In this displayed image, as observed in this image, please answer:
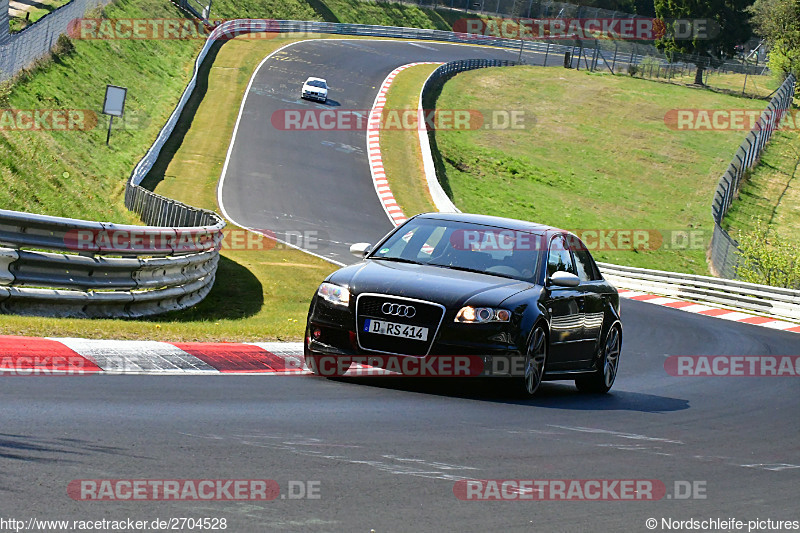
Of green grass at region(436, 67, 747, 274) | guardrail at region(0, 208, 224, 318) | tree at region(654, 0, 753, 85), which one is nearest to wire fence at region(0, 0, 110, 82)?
green grass at region(436, 67, 747, 274)

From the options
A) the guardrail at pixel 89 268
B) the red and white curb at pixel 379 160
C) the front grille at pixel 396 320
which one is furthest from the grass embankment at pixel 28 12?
the front grille at pixel 396 320

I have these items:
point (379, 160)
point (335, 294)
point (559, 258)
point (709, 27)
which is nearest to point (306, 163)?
point (379, 160)

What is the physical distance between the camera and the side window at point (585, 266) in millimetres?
10758

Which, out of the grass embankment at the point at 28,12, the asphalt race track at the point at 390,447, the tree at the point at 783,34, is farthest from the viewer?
the tree at the point at 783,34

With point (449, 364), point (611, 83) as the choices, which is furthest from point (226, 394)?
point (611, 83)

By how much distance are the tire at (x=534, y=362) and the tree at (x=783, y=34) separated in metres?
69.8

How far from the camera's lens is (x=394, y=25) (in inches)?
3494

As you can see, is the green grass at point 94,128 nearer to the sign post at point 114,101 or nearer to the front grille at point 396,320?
the sign post at point 114,101

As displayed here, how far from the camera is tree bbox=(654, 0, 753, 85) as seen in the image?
80438 millimetres

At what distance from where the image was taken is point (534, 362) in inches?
367

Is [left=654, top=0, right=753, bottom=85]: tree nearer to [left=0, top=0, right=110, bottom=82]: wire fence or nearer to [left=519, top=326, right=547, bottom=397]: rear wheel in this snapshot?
[left=0, top=0, right=110, bottom=82]: wire fence

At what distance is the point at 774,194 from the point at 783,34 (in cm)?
3165

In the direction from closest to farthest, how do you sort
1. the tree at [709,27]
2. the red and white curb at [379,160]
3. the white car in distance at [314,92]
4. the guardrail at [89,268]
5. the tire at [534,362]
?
the tire at [534,362] → the guardrail at [89,268] → the red and white curb at [379,160] → the white car in distance at [314,92] → the tree at [709,27]

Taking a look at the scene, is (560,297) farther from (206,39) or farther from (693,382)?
(206,39)
